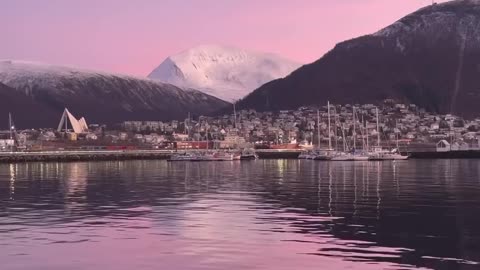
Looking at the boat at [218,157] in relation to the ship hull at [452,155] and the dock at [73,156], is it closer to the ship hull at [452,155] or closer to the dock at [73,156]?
the dock at [73,156]

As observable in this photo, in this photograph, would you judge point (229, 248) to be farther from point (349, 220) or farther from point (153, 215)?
point (153, 215)

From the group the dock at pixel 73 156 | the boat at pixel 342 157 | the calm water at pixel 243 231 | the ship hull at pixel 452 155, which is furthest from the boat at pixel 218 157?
the calm water at pixel 243 231

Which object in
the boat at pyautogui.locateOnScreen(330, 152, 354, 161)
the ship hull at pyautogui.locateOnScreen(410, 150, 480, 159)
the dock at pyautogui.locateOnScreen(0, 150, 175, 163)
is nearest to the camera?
the boat at pyautogui.locateOnScreen(330, 152, 354, 161)

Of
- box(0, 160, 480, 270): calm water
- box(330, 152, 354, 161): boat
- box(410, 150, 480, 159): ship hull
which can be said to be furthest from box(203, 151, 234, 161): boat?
box(0, 160, 480, 270): calm water

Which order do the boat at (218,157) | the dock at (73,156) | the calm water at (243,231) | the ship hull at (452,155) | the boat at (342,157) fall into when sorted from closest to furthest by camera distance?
the calm water at (243,231) → the boat at (342,157) → the ship hull at (452,155) → the boat at (218,157) → the dock at (73,156)

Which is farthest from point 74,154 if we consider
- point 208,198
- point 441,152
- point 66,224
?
point 66,224

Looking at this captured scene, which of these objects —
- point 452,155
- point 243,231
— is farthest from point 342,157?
point 243,231

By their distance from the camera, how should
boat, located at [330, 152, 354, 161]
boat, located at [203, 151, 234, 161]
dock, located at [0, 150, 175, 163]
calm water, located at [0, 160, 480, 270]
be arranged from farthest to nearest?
dock, located at [0, 150, 175, 163], boat, located at [203, 151, 234, 161], boat, located at [330, 152, 354, 161], calm water, located at [0, 160, 480, 270]

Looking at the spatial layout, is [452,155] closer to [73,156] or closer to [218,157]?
[218,157]

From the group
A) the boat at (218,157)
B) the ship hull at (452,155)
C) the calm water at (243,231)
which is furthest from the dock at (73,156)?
the calm water at (243,231)

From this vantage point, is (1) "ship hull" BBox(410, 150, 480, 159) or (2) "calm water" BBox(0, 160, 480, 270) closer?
(2) "calm water" BBox(0, 160, 480, 270)

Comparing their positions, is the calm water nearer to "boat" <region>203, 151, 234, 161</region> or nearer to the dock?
"boat" <region>203, 151, 234, 161</region>

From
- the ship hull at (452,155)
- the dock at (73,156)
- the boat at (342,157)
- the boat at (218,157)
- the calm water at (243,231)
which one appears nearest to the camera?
the calm water at (243,231)

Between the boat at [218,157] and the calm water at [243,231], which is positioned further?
the boat at [218,157]
